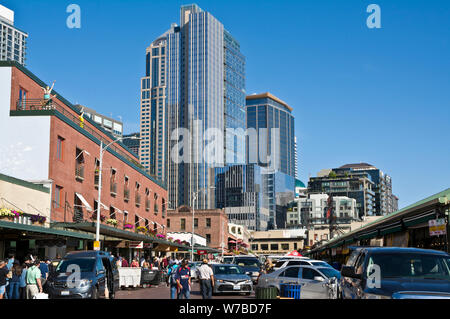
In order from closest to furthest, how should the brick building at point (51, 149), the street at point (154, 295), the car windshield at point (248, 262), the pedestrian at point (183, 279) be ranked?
1. the pedestrian at point (183, 279)
2. the street at point (154, 295)
3. the brick building at point (51, 149)
4. the car windshield at point (248, 262)

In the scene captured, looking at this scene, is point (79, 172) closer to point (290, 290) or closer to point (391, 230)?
point (391, 230)

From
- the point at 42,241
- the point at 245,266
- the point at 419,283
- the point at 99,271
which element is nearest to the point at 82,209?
the point at 42,241

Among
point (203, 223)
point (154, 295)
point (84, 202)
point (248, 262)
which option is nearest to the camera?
point (154, 295)

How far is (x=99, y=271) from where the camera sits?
2138cm

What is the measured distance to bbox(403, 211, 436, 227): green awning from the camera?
2215 cm

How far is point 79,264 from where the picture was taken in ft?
69.8

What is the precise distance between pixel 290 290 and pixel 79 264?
8328 millimetres

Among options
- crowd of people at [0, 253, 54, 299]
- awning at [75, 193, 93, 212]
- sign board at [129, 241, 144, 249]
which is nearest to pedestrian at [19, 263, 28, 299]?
crowd of people at [0, 253, 54, 299]

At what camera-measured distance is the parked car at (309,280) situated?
20.6m

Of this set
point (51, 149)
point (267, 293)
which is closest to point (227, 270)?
point (267, 293)

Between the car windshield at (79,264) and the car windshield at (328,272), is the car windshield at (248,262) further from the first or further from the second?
the car windshield at (79,264)

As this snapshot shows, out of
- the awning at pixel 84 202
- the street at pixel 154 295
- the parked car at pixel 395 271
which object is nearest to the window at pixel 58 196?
the awning at pixel 84 202

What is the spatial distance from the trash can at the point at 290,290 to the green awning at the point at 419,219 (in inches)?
260
